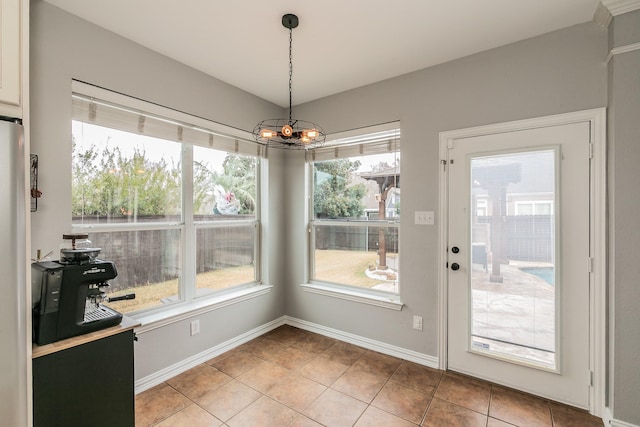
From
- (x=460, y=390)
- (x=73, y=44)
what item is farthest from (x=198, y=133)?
(x=460, y=390)

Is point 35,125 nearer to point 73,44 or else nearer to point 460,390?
point 73,44

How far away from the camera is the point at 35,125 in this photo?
181 cm

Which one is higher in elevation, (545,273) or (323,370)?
(545,273)

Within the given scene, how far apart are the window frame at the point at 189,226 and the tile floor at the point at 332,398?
55 centimetres

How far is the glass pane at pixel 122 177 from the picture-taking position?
211cm

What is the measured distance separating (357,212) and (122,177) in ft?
7.36

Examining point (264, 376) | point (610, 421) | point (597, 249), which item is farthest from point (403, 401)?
point (597, 249)

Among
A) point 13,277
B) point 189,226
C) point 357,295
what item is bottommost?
point 357,295

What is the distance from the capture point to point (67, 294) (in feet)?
4.67

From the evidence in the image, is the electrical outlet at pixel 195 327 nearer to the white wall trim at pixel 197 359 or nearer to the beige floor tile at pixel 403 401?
the white wall trim at pixel 197 359

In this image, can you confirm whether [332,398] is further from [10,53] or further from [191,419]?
[10,53]

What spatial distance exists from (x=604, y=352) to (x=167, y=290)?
11.2 ft

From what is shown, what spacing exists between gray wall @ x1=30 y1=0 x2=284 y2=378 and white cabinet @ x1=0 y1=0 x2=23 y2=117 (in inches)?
30.9

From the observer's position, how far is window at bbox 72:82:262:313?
215 cm
